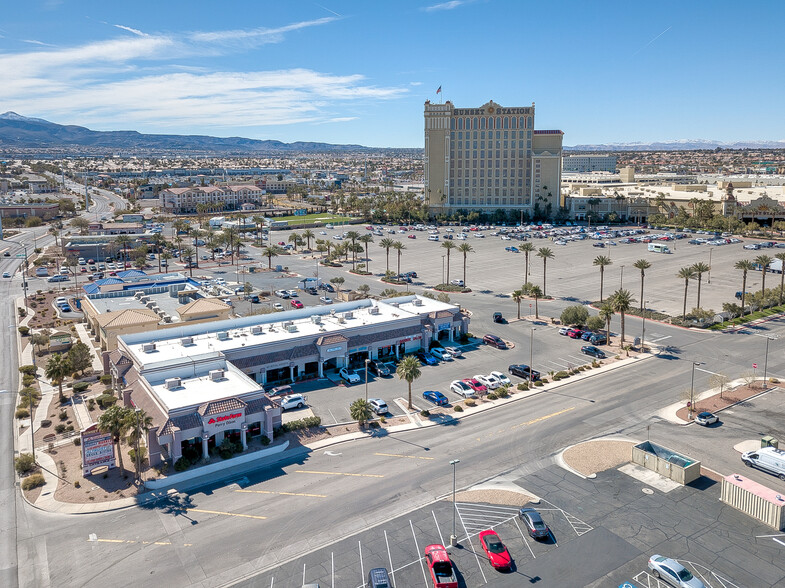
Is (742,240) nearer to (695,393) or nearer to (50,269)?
(695,393)

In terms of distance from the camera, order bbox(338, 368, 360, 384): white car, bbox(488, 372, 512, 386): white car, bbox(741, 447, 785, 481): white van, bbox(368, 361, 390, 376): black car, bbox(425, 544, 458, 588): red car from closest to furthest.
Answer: bbox(425, 544, 458, 588): red car → bbox(741, 447, 785, 481): white van → bbox(488, 372, 512, 386): white car → bbox(338, 368, 360, 384): white car → bbox(368, 361, 390, 376): black car

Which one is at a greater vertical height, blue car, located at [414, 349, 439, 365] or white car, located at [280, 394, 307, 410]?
blue car, located at [414, 349, 439, 365]

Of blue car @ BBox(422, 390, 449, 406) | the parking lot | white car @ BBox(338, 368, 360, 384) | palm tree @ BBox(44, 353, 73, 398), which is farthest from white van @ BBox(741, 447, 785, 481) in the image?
palm tree @ BBox(44, 353, 73, 398)

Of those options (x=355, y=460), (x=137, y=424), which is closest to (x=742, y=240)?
(x=355, y=460)

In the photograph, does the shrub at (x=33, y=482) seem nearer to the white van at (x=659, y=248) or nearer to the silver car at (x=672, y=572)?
the silver car at (x=672, y=572)

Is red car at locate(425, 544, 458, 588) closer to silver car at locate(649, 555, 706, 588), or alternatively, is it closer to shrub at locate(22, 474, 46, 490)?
silver car at locate(649, 555, 706, 588)

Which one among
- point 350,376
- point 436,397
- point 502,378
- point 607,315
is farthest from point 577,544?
point 607,315
